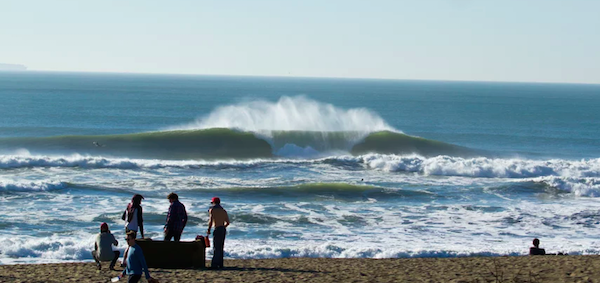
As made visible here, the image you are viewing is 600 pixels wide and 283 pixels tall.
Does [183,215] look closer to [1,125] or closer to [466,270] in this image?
[466,270]

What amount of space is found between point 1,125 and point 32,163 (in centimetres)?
2588

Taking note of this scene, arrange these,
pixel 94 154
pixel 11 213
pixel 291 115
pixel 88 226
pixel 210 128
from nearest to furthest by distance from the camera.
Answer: pixel 88 226 < pixel 11 213 < pixel 94 154 < pixel 210 128 < pixel 291 115

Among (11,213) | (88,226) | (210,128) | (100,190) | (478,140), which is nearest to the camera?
(88,226)

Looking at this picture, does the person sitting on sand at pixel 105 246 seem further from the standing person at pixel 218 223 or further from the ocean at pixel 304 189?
the ocean at pixel 304 189

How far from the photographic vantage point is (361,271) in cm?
1127

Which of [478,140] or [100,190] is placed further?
[478,140]

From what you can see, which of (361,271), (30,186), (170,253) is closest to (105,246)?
(170,253)

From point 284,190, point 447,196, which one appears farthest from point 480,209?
point 284,190

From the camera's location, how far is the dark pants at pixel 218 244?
35.5ft

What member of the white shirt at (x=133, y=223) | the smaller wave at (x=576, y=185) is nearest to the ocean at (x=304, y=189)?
the smaller wave at (x=576, y=185)

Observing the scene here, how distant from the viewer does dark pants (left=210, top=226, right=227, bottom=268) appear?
10820mm

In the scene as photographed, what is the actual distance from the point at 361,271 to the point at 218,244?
8.04 ft

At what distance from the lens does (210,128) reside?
38812mm

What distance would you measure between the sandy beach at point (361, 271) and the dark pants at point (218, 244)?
210 mm
